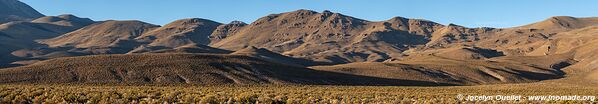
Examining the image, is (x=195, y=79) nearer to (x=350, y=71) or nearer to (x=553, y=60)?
(x=350, y=71)

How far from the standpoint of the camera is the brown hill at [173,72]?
251 feet

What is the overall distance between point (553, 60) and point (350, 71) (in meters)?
78.8

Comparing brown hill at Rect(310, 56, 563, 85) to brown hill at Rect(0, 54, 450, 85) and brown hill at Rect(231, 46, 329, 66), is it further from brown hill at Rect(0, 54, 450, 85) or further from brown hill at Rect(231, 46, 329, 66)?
brown hill at Rect(231, 46, 329, 66)

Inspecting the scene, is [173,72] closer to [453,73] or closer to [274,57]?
[453,73]

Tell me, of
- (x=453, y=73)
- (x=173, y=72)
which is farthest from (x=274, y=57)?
(x=173, y=72)

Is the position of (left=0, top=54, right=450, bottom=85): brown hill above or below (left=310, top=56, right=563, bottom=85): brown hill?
above

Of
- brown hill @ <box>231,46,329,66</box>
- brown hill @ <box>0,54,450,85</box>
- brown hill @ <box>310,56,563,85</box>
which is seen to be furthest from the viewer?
brown hill @ <box>231,46,329,66</box>

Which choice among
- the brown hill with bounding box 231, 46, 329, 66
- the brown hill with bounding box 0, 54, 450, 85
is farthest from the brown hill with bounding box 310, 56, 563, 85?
the brown hill with bounding box 231, 46, 329, 66

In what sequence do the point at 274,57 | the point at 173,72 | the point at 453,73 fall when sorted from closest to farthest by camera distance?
1. the point at 173,72
2. the point at 453,73
3. the point at 274,57

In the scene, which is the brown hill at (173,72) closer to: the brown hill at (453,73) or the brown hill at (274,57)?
the brown hill at (453,73)

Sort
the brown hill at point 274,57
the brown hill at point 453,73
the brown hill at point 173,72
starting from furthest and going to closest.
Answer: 1. the brown hill at point 274,57
2. the brown hill at point 453,73
3. the brown hill at point 173,72

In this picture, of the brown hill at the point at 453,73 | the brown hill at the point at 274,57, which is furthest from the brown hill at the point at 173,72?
the brown hill at the point at 274,57

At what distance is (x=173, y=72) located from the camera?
269 ft

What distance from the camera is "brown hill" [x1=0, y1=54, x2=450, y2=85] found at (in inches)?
3017
